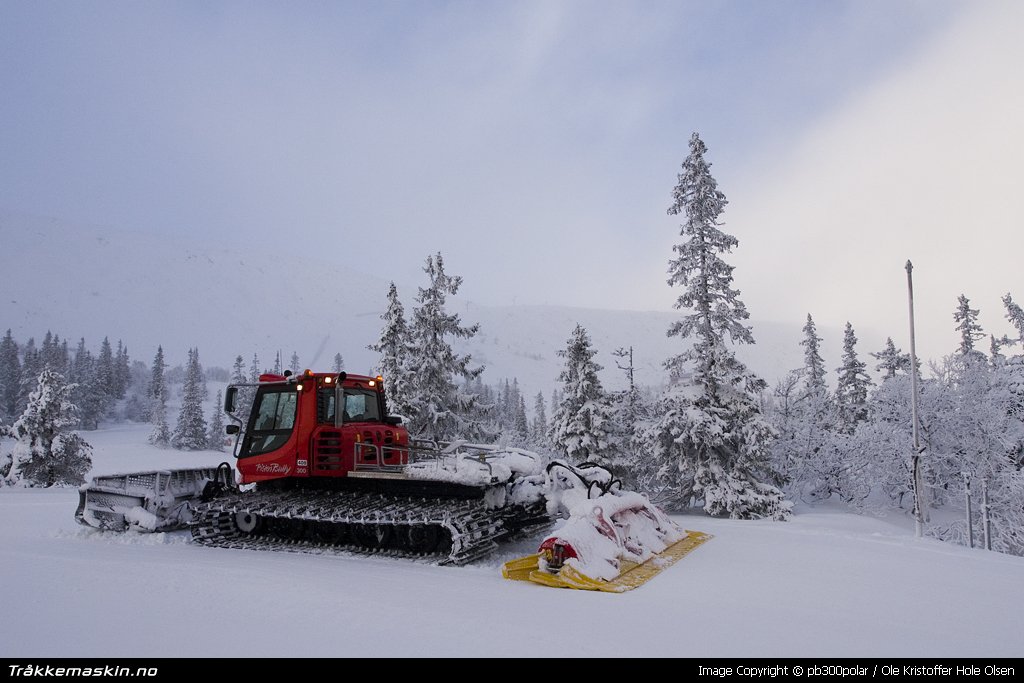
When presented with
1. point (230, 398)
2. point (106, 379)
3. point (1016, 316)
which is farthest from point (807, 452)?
point (106, 379)

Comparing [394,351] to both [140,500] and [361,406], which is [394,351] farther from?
[140,500]

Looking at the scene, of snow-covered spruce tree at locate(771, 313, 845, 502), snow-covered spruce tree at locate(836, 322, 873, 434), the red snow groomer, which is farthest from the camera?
snow-covered spruce tree at locate(836, 322, 873, 434)

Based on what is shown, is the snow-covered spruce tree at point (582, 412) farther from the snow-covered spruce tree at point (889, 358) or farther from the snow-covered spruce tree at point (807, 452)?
the snow-covered spruce tree at point (889, 358)

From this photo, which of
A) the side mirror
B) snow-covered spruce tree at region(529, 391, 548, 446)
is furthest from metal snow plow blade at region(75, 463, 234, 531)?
snow-covered spruce tree at region(529, 391, 548, 446)

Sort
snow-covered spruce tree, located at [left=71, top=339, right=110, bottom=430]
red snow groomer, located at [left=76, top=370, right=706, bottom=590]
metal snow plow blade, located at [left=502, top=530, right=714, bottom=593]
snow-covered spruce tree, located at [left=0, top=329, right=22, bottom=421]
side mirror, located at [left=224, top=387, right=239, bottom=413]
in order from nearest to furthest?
metal snow plow blade, located at [left=502, top=530, right=714, bottom=593]
red snow groomer, located at [left=76, top=370, right=706, bottom=590]
side mirror, located at [left=224, top=387, right=239, bottom=413]
snow-covered spruce tree, located at [left=0, top=329, right=22, bottom=421]
snow-covered spruce tree, located at [left=71, top=339, right=110, bottom=430]

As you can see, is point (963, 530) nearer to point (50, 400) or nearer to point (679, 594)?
point (679, 594)

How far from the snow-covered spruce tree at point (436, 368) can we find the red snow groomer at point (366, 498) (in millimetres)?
13465

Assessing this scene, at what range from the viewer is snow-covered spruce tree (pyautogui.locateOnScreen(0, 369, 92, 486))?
95.8 feet

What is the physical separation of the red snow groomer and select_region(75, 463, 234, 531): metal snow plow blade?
0.02 m

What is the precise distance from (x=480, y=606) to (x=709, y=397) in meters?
15.8

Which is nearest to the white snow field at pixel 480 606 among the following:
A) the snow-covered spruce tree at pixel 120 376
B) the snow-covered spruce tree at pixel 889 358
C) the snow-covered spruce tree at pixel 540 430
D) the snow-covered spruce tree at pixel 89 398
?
the snow-covered spruce tree at pixel 540 430

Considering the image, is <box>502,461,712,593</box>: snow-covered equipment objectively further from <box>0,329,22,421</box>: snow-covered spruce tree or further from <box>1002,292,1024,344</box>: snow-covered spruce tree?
<box>0,329,22,421</box>: snow-covered spruce tree

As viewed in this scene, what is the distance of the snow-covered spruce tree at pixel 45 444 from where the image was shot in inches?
1150
